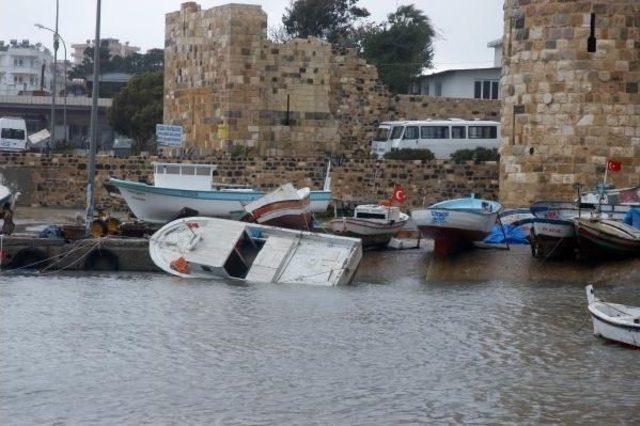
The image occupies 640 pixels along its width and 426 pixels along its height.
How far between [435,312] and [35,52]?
13421 cm

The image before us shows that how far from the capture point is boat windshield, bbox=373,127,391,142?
3901 centimetres

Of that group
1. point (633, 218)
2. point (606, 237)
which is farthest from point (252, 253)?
point (633, 218)

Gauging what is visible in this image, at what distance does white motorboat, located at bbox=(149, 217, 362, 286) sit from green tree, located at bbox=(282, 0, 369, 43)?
34.4 metres

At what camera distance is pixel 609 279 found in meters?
23.6

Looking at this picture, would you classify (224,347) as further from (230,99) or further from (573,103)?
(230,99)

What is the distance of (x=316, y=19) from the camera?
58406mm

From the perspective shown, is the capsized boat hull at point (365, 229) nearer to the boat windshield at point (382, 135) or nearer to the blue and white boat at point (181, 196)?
the blue and white boat at point (181, 196)

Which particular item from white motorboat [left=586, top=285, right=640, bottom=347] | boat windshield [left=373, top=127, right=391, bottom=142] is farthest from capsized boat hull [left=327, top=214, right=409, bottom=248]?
boat windshield [left=373, top=127, right=391, bottom=142]

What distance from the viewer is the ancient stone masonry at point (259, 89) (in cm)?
3622

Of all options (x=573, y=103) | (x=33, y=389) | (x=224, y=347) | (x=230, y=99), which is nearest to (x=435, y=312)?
(x=224, y=347)

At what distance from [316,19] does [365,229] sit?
32129 millimetres

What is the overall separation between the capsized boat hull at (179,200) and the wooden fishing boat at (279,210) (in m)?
1.98

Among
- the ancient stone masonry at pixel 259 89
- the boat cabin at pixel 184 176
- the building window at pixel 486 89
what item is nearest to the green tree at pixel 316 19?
the building window at pixel 486 89

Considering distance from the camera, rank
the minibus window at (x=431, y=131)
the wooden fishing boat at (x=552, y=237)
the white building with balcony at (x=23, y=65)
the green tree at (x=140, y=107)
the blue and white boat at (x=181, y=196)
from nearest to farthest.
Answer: the wooden fishing boat at (x=552, y=237) → the blue and white boat at (x=181, y=196) → the minibus window at (x=431, y=131) → the green tree at (x=140, y=107) → the white building with balcony at (x=23, y=65)
